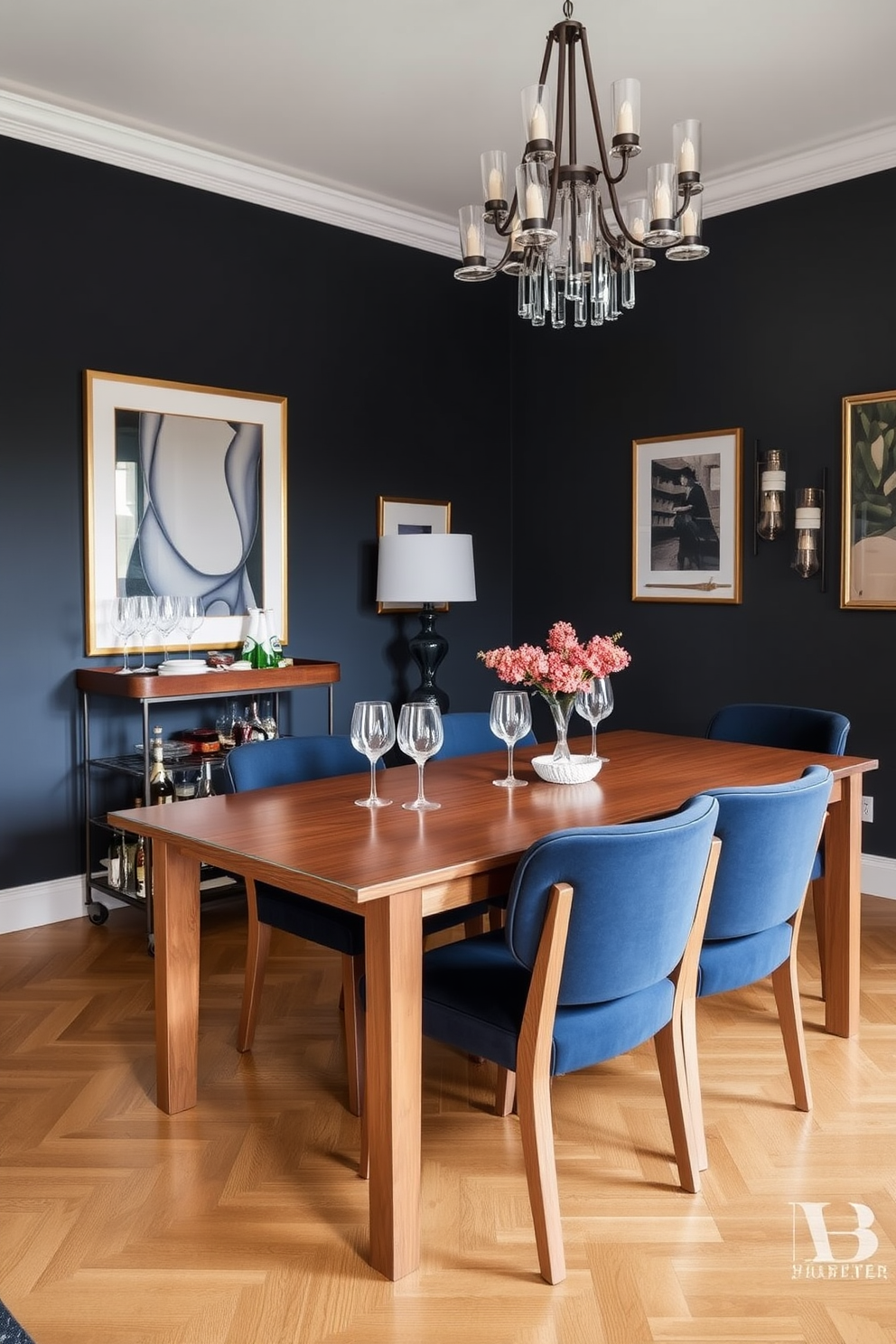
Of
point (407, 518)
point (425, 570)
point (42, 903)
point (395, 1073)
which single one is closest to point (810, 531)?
point (425, 570)

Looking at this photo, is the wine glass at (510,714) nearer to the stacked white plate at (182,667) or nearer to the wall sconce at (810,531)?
the stacked white plate at (182,667)

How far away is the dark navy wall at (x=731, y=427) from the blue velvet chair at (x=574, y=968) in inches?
105

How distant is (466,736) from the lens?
351cm

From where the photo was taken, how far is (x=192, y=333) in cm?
445

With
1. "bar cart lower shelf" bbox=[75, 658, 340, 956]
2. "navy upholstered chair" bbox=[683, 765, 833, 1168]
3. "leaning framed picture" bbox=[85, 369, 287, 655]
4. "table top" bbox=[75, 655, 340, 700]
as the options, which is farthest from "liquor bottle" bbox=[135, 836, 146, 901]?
"navy upholstered chair" bbox=[683, 765, 833, 1168]

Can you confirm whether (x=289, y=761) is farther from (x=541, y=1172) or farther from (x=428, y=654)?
(x=428, y=654)

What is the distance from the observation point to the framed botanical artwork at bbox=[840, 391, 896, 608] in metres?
4.36

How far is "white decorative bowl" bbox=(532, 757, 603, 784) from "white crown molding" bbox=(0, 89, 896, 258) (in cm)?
296

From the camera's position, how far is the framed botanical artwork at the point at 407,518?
5199mm

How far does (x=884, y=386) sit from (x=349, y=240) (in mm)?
2444

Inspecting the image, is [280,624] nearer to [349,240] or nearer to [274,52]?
[349,240]

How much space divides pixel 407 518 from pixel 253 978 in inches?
112

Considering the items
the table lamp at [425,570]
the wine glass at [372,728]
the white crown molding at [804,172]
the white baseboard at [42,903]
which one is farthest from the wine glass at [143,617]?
the white crown molding at [804,172]

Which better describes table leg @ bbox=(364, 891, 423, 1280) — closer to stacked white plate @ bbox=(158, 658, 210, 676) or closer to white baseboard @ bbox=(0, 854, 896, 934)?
stacked white plate @ bbox=(158, 658, 210, 676)
